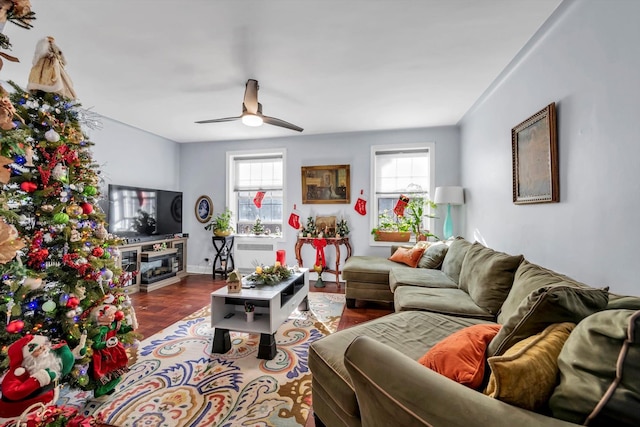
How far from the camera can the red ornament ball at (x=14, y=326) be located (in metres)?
1.38

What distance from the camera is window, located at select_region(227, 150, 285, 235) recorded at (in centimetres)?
524

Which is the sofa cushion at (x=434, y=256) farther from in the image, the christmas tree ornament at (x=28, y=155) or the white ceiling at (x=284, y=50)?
the christmas tree ornament at (x=28, y=155)

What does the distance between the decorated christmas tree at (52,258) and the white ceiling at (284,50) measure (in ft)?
2.05

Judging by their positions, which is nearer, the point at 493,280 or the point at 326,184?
the point at 493,280

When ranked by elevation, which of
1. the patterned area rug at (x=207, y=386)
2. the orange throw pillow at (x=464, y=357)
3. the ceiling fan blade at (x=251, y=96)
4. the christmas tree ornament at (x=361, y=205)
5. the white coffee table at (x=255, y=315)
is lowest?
the patterned area rug at (x=207, y=386)

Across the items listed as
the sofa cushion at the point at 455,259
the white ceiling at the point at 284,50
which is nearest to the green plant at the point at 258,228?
the white ceiling at the point at 284,50

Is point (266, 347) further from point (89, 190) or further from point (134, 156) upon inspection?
point (134, 156)

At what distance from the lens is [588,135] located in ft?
5.35

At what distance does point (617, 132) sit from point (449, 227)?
→ 2.79 metres

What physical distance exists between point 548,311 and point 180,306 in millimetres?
3675

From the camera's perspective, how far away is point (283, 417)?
64.1 inches

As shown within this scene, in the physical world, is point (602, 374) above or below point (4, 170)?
below

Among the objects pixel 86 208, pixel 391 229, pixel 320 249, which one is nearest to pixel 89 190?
pixel 86 208

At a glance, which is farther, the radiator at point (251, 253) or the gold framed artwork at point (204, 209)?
the gold framed artwork at point (204, 209)
